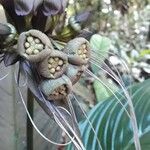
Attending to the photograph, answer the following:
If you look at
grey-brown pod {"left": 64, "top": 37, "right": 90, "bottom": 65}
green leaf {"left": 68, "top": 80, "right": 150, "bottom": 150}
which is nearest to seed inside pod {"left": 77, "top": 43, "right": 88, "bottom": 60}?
grey-brown pod {"left": 64, "top": 37, "right": 90, "bottom": 65}

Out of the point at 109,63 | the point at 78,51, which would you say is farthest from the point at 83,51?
the point at 109,63

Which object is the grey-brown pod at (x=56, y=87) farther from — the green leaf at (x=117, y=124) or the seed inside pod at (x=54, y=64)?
the green leaf at (x=117, y=124)

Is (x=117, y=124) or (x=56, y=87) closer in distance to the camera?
(x=56, y=87)

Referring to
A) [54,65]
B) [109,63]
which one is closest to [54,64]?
[54,65]

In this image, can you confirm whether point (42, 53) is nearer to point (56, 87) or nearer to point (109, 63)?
point (56, 87)

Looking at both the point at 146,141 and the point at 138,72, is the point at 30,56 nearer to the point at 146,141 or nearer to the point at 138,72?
the point at 146,141

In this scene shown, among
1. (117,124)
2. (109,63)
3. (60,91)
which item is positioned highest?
(60,91)

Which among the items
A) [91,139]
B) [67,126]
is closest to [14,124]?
[91,139]

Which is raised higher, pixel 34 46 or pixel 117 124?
pixel 34 46
